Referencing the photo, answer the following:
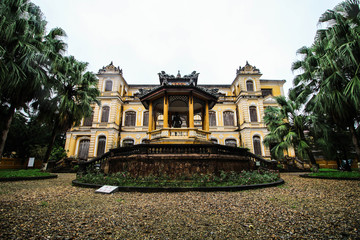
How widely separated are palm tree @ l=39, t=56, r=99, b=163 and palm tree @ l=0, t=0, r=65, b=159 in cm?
152

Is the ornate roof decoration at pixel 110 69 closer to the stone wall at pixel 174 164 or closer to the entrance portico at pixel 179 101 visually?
the entrance portico at pixel 179 101

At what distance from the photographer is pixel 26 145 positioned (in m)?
23.8

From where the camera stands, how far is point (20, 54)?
9.36m

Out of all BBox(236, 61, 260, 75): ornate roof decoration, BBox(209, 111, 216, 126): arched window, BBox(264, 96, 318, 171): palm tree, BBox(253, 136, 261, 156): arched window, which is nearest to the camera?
BBox(264, 96, 318, 171): palm tree

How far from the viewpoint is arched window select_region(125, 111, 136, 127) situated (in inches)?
1057

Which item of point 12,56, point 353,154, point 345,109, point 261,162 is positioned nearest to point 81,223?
point 12,56

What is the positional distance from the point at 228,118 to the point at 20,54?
25.3m

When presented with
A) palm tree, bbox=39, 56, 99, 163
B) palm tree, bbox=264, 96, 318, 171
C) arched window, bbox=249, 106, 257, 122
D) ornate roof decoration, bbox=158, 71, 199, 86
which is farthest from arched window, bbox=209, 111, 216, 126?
palm tree, bbox=39, 56, 99, 163

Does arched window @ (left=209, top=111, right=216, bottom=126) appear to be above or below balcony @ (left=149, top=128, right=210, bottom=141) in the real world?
above

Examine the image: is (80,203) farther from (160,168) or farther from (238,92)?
(238,92)

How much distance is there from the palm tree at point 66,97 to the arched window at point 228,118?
20.0m

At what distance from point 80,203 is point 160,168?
12.7ft

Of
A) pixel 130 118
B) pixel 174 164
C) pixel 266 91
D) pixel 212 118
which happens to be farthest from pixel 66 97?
pixel 266 91

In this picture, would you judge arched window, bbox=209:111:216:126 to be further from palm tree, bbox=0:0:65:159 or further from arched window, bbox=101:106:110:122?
palm tree, bbox=0:0:65:159
